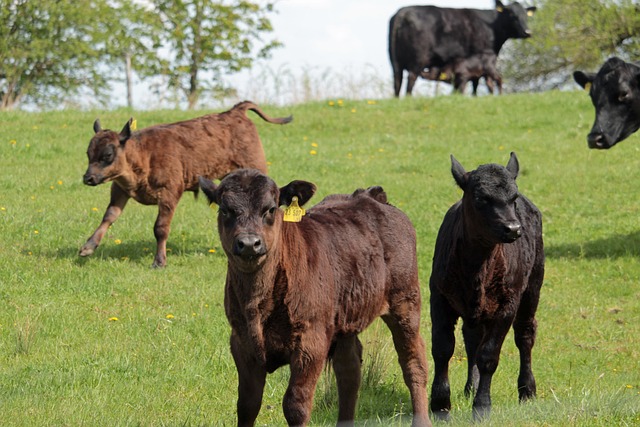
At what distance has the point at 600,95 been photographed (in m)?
13.9

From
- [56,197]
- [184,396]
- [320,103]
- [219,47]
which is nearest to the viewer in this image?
[184,396]

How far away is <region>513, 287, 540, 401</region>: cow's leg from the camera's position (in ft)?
28.4

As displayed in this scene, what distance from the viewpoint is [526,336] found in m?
8.89

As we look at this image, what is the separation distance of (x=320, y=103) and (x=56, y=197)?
8.87m

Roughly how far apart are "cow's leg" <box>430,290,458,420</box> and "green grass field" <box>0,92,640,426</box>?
0.17m

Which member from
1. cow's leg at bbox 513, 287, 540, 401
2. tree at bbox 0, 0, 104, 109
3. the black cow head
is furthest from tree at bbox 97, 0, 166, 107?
cow's leg at bbox 513, 287, 540, 401

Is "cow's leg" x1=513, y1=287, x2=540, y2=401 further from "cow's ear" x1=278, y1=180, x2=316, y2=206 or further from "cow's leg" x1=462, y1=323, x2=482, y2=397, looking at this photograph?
"cow's ear" x1=278, y1=180, x2=316, y2=206

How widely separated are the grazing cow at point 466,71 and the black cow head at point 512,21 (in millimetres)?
989

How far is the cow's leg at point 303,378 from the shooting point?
6.05 meters

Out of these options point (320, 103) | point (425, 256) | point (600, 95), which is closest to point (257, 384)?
point (425, 256)

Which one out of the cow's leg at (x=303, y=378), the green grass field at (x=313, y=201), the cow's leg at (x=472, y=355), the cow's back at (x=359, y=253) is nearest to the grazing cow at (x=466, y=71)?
the green grass field at (x=313, y=201)

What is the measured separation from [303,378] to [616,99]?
9.05 meters

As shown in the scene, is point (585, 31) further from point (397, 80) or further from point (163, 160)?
point (163, 160)

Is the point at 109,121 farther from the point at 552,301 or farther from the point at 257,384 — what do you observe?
the point at 257,384
